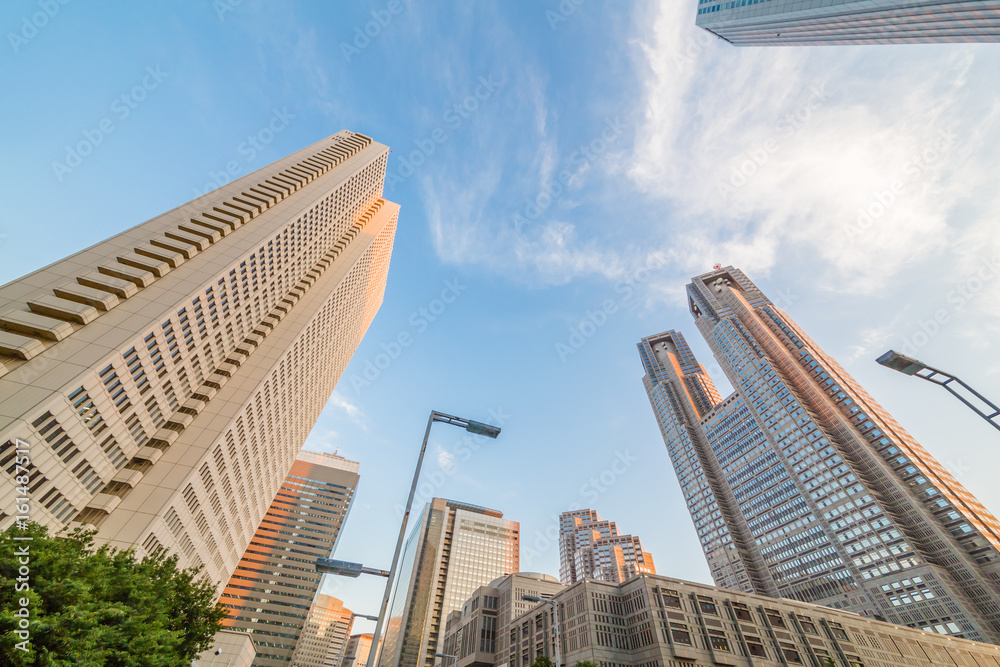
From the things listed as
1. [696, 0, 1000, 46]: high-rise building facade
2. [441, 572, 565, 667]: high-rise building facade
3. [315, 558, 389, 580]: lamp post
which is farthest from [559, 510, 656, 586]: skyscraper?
[696, 0, 1000, 46]: high-rise building facade

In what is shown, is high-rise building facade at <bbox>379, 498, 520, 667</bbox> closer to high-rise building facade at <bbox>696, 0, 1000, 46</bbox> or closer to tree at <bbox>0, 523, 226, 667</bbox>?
tree at <bbox>0, 523, 226, 667</bbox>

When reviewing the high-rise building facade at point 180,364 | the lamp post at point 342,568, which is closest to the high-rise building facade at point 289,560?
the high-rise building facade at point 180,364

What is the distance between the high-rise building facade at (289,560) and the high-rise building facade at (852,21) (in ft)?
582

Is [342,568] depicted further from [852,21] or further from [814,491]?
[814,491]

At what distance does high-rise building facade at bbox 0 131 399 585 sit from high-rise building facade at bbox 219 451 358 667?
7486cm

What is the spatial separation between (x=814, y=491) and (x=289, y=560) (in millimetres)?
163704

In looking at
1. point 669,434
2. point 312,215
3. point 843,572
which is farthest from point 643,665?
point 669,434

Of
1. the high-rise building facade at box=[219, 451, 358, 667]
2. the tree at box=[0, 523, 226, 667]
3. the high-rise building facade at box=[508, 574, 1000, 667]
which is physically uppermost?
the high-rise building facade at box=[219, 451, 358, 667]

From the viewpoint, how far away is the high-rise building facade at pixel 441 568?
129 m

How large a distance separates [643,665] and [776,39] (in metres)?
123

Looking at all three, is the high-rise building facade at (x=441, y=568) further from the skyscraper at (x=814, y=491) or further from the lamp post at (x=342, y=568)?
the lamp post at (x=342, y=568)

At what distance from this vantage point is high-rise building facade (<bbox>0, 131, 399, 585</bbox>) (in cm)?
3634

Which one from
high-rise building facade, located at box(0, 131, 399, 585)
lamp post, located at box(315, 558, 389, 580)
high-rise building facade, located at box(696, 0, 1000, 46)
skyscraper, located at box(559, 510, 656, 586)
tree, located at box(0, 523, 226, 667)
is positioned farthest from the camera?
skyscraper, located at box(559, 510, 656, 586)

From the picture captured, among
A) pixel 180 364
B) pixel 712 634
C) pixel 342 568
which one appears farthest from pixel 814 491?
pixel 180 364
